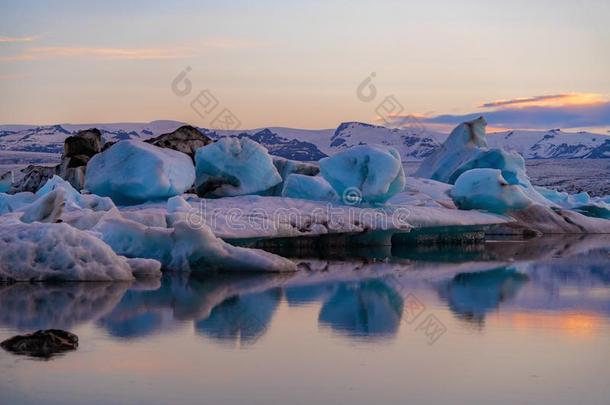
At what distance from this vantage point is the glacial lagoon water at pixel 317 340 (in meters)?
4.75

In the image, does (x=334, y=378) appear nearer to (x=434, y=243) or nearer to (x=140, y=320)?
(x=140, y=320)

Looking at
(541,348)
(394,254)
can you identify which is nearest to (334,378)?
(541,348)

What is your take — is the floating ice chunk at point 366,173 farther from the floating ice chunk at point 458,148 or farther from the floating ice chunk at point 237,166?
the floating ice chunk at point 458,148

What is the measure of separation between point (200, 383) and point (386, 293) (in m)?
4.40

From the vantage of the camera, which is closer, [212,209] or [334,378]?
[334,378]

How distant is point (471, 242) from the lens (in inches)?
729

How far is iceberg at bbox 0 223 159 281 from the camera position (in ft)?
29.4

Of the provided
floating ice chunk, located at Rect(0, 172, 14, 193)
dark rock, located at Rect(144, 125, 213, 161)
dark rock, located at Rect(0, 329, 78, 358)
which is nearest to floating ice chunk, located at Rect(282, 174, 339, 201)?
dark rock, located at Rect(144, 125, 213, 161)

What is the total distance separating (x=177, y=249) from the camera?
34.5ft

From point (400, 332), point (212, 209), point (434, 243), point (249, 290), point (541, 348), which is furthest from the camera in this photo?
point (434, 243)

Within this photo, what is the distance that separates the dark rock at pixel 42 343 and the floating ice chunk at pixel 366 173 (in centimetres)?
1010

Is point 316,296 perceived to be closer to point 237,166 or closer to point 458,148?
point 237,166

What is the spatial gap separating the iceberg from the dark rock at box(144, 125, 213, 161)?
33.6 feet

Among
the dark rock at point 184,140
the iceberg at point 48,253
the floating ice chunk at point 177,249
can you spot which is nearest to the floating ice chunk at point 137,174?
the dark rock at point 184,140
